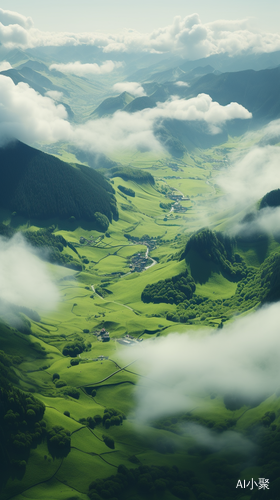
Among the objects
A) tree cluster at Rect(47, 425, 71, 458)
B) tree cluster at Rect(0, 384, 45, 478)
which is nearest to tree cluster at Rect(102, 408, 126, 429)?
tree cluster at Rect(47, 425, 71, 458)

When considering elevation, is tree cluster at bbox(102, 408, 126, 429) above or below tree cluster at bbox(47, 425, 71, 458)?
above

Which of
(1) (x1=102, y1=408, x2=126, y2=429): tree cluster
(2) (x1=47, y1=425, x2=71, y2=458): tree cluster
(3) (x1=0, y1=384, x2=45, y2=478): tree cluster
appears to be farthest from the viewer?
(1) (x1=102, y1=408, x2=126, y2=429): tree cluster

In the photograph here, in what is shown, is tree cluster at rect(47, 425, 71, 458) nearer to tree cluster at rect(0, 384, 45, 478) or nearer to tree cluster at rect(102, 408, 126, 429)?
tree cluster at rect(0, 384, 45, 478)

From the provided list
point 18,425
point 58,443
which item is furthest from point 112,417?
point 18,425

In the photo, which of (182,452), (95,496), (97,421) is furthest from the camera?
(97,421)

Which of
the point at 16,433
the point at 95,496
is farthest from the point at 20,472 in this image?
the point at 95,496

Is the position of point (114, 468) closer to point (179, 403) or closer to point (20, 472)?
point (20, 472)

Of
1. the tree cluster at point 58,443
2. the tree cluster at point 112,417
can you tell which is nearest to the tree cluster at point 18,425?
the tree cluster at point 58,443

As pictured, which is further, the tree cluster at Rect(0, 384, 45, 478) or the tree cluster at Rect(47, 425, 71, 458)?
the tree cluster at Rect(47, 425, 71, 458)

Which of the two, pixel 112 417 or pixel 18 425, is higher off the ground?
pixel 18 425

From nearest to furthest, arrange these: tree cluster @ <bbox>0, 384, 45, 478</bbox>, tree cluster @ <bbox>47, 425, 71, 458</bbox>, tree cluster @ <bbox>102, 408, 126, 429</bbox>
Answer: tree cluster @ <bbox>0, 384, 45, 478</bbox>, tree cluster @ <bbox>47, 425, 71, 458</bbox>, tree cluster @ <bbox>102, 408, 126, 429</bbox>

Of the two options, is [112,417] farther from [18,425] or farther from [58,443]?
[18,425]
